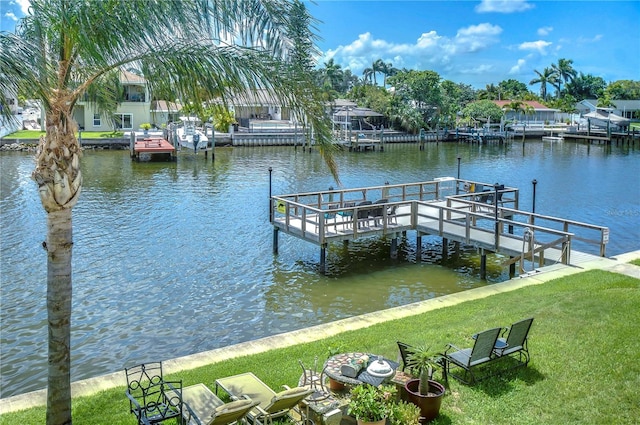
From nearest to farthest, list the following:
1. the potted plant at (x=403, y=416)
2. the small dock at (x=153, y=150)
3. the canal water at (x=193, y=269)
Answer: the potted plant at (x=403, y=416)
the canal water at (x=193, y=269)
the small dock at (x=153, y=150)

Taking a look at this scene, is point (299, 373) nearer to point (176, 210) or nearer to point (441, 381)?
point (441, 381)

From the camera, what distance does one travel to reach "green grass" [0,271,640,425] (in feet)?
27.3

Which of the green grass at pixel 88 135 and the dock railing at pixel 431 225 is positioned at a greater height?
the green grass at pixel 88 135

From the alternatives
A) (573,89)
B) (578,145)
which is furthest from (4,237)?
(573,89)

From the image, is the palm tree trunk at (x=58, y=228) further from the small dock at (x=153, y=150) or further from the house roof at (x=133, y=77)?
the small dock at (x=153, y=150)

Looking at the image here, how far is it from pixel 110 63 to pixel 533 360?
25.0ft

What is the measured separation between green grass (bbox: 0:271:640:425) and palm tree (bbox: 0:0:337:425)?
88.4 inches

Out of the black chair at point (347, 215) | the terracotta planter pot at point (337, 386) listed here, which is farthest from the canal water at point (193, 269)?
the terracotta planter pot at point (337, 386)

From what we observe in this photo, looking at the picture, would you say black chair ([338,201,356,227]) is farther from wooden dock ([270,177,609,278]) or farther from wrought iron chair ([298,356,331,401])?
wrought iron chair ([298,356,331,401])

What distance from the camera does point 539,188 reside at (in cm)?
4019

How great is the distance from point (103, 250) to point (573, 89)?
133m

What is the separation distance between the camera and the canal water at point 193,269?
14.8m

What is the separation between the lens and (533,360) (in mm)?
9859

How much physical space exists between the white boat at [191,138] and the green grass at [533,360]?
46.3 metres
